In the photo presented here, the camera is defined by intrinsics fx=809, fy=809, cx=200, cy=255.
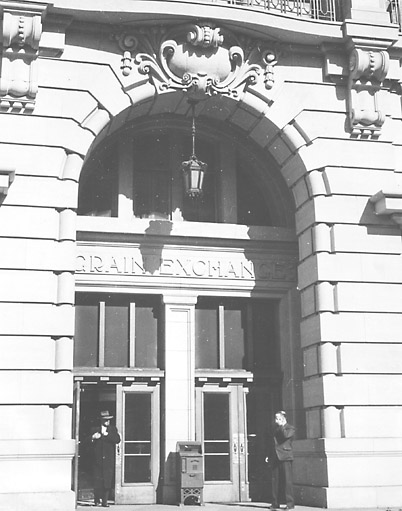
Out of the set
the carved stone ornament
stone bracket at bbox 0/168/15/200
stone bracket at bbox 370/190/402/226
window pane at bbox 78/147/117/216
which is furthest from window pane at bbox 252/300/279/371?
stone bracket at bbox 0/168/15/200

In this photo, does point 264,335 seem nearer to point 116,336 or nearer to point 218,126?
point 116,336

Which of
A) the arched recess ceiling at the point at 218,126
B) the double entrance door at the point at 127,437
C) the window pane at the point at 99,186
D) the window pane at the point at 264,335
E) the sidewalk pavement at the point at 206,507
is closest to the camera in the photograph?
the sidewalk pavement at the point at 206,507

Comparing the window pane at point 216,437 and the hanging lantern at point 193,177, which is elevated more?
the hanging lantern at point 193,177

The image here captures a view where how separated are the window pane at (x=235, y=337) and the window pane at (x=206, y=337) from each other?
238mm

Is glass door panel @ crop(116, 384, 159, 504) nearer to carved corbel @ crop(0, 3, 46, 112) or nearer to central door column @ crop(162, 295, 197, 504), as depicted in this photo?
central door column @ crop(162, 295, 197, 504)

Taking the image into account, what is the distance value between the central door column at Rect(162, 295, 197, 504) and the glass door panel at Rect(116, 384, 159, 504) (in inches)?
10.2

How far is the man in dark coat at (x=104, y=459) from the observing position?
590 inches

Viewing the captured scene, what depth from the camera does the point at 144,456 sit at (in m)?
15.8

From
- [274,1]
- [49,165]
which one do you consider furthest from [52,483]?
[274,1]

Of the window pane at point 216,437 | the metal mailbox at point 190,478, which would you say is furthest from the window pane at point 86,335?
the metal mailbox at point 190,478

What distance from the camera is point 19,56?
577 inches

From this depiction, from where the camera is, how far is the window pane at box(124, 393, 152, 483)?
51.7 feet

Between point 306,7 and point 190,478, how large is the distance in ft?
32.8

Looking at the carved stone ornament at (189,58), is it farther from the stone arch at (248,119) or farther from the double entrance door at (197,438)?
the double entrance door at (197,438)
